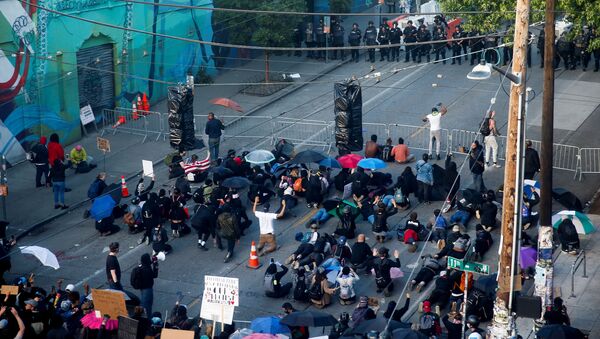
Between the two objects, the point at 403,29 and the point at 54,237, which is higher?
the point at 403,29

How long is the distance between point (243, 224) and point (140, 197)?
9.00ft

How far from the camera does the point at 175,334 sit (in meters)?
19.0

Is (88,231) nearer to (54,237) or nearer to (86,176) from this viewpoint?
(54,237)

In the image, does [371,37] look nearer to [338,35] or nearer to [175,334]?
[338,35]

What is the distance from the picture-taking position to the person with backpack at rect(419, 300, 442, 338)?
20.6 metres

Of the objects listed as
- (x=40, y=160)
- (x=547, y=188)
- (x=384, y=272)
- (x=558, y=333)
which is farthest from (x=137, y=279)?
(x=40, y=160)

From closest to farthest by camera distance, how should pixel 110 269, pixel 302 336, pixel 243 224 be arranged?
pixel 302 336, pixel 110 269, pixel 243 224

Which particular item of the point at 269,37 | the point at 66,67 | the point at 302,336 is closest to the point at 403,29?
the point at 269,37

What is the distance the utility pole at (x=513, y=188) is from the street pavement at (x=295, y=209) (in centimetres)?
344

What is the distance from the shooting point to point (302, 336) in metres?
21.0

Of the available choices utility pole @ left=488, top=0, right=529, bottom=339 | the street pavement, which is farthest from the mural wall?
utility pole @ left=488, top=0, right=529, bottom=339

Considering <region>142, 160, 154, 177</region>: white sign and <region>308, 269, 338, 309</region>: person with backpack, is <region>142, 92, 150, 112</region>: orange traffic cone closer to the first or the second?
<region>142, 160, 154, 177</region>: white sign

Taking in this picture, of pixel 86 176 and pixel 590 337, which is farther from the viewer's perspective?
pixel 86 176

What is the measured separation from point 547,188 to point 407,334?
5370mm
